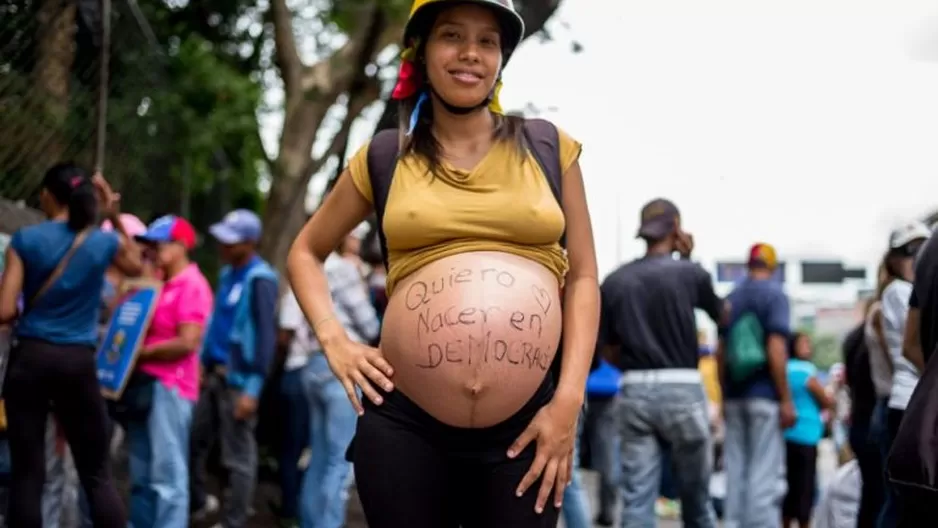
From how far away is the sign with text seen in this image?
22.1 feet

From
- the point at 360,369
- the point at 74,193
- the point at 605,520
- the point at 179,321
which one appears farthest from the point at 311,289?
the point at 605,520

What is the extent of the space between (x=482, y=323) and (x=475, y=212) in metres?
0.25

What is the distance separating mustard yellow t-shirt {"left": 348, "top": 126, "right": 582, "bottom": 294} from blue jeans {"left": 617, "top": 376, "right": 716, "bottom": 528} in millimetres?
3917

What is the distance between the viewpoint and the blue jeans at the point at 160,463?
675cm

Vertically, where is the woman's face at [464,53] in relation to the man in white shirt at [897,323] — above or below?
above

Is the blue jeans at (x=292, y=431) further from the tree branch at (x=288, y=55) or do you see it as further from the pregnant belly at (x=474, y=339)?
the pregnant belly at (x=474, y=339)

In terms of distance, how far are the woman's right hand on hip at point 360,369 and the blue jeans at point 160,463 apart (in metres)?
3.85

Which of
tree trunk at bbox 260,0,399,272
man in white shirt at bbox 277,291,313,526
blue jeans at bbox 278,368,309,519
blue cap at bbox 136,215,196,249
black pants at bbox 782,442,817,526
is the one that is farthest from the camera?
tree trunk at bbox 260,0,399,272

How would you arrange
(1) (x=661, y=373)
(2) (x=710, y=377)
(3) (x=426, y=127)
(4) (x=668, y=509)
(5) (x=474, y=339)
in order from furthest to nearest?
1. (2) (x=710, y=377)
2. (4) (x=668, y=509)
3. (1) (x=661, y=373)
4. (3) (x=426, y=127)
5. (5) (x=474, y=339)

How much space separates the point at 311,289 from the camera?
3270mm

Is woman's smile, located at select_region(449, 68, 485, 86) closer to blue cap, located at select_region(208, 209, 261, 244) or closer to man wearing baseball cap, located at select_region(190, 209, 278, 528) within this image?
man wearing baseball cap, located at select_region(190, 209, 278, 528)

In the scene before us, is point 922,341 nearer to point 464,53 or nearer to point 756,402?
point 464,53

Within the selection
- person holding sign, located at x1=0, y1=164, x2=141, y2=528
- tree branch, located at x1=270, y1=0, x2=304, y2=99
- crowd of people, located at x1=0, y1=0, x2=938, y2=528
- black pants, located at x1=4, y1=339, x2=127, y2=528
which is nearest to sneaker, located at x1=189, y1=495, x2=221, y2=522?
crowd of people, located at x1=0, y1=0, x2=938, y2=528

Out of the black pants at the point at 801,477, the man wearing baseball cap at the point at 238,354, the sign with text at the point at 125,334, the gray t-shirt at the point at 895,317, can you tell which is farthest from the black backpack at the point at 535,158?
the black pants at the point at 801,477
